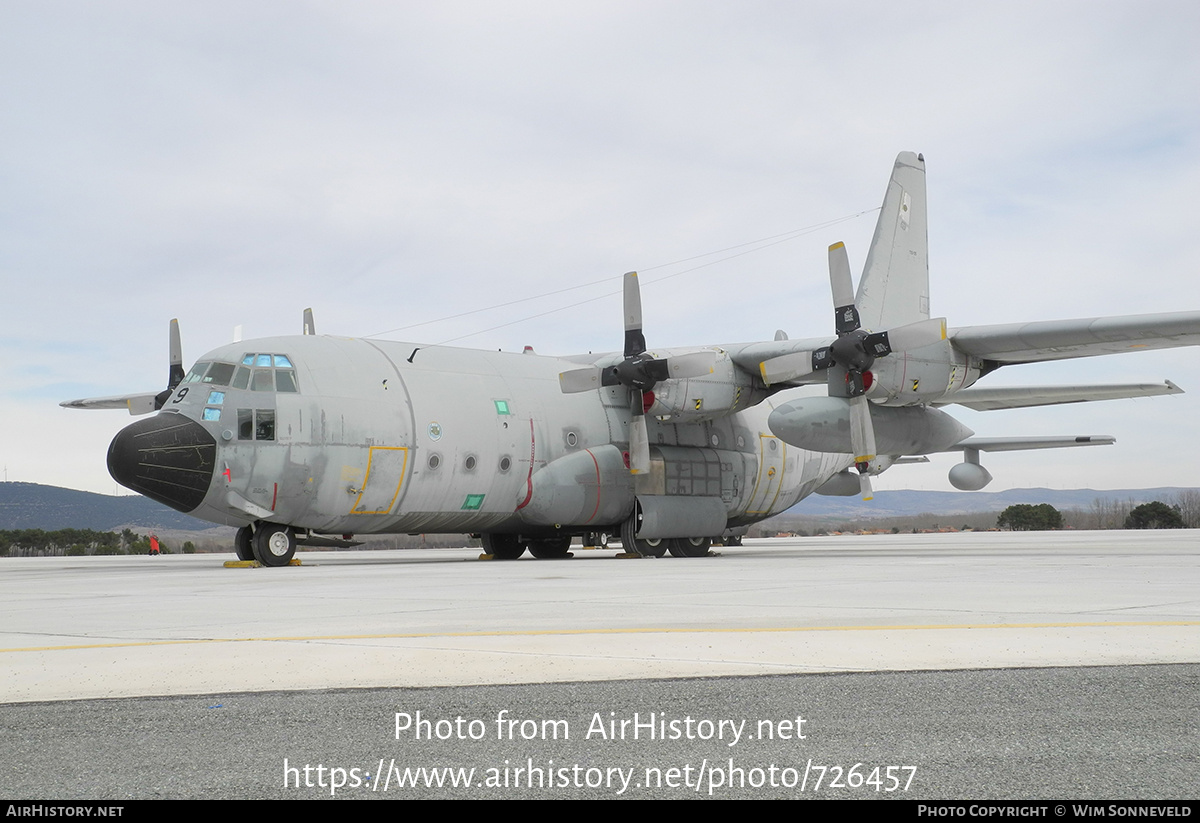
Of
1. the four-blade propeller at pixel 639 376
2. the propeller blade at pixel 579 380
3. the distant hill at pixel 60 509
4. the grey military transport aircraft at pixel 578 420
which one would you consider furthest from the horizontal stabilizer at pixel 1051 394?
the distant hill at pixel 60 509

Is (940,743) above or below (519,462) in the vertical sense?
below

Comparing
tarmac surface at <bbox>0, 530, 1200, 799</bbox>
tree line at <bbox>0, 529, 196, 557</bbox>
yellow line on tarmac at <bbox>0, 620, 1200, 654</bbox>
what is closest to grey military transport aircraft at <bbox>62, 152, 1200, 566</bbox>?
tarmac surface at <bbox>0, 530, 1200, 799</bbox>

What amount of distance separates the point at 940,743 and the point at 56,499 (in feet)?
696

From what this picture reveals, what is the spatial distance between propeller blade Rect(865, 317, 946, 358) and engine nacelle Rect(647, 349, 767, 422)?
3533 mm

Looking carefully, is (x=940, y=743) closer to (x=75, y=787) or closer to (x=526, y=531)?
(x=75, y=787)

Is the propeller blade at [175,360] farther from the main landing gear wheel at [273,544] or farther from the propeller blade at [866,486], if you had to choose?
the propeller blade at [866,486]

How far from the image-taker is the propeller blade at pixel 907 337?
2150 cm

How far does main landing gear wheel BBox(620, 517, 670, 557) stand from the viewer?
Result: 24953mm

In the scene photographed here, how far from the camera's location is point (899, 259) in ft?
90.0

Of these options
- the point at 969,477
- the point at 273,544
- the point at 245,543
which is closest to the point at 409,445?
the point at 273,544

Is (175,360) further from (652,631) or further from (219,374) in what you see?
(652,631)

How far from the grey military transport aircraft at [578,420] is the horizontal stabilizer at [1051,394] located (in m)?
0.07

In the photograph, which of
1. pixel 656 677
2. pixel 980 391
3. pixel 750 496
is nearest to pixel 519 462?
pixel 750 496

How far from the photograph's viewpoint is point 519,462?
2339 centimetres
